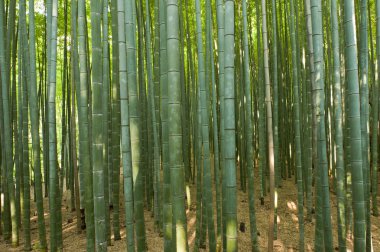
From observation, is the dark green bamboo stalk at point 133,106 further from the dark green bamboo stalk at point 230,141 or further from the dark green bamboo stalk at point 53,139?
the dark green bamboo stalk at point 53,139

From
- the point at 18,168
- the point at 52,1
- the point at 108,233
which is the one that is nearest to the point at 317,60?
the point at 52,1

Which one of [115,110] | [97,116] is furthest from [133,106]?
[115,110]

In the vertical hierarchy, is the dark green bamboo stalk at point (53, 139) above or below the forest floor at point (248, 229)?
above

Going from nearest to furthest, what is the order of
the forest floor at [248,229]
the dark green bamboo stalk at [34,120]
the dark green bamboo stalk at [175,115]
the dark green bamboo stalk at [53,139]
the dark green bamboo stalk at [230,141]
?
the dark green bamboo stalk at [175,115]
the dark green bamboo stalk at [230,141]
the dark green bamboo stalk at [53,139]
the dark green bamboo stalk at [34,120]
the forest floor at [248,229]

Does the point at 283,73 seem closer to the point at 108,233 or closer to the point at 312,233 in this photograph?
the point at 312,233

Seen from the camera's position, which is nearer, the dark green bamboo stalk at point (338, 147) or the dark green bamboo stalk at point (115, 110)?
A: the dark green bamboo stalk at point (338, 147)

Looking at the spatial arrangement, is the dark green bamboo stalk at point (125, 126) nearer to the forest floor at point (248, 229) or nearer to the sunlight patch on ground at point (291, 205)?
the forest floor at point (248, 229)

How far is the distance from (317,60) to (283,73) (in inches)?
113

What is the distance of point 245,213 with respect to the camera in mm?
4332

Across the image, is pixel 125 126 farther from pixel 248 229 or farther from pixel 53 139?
pixel 248 229

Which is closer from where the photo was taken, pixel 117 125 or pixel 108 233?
pixel 117 125

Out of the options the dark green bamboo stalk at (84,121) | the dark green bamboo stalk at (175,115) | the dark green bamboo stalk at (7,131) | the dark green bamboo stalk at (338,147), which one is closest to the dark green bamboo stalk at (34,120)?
the dark green bamboo stalk at (7,131)

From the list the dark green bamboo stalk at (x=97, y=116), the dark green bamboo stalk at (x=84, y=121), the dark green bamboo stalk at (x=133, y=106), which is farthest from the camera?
the dark green bamboo stalk at (x=84, y=121)

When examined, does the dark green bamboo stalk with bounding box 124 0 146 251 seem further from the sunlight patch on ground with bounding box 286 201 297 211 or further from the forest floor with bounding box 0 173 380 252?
the sunlight patch on ground with bounding box 286 201 297 211
